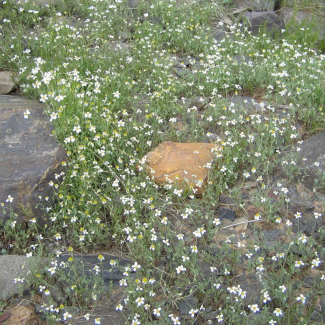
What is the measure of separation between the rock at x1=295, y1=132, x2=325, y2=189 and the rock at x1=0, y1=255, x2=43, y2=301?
9.90 ft

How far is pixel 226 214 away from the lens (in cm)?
475

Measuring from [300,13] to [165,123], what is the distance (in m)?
5.34

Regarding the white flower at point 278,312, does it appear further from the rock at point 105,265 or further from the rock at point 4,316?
the rock at point 4,316

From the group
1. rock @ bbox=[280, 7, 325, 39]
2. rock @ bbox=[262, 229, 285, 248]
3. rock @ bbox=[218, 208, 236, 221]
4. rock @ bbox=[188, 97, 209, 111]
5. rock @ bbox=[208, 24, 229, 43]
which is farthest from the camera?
rock @ bbox=[280, 7, 325, 39]

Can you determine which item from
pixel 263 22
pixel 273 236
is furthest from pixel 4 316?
pixel 263 22

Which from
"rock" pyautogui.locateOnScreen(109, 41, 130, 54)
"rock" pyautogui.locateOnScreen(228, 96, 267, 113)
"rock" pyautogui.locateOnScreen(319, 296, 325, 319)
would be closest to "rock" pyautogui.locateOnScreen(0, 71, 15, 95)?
"rock" pyautogui.locateOnScreen(109, 41, 130, 54)

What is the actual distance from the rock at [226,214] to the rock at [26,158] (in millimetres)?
1788

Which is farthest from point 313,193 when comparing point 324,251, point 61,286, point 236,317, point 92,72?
point 92,72

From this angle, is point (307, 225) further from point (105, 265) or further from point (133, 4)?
point (133, 4)

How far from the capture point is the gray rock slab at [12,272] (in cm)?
398

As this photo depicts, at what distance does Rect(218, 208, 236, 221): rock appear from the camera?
4.73 meters

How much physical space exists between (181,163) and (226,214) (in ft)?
2.60

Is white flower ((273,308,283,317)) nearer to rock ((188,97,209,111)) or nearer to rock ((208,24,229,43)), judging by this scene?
rock ((188,97,209,111))

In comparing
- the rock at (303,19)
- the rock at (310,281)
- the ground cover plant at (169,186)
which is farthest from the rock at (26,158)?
the rock at (303,19)
